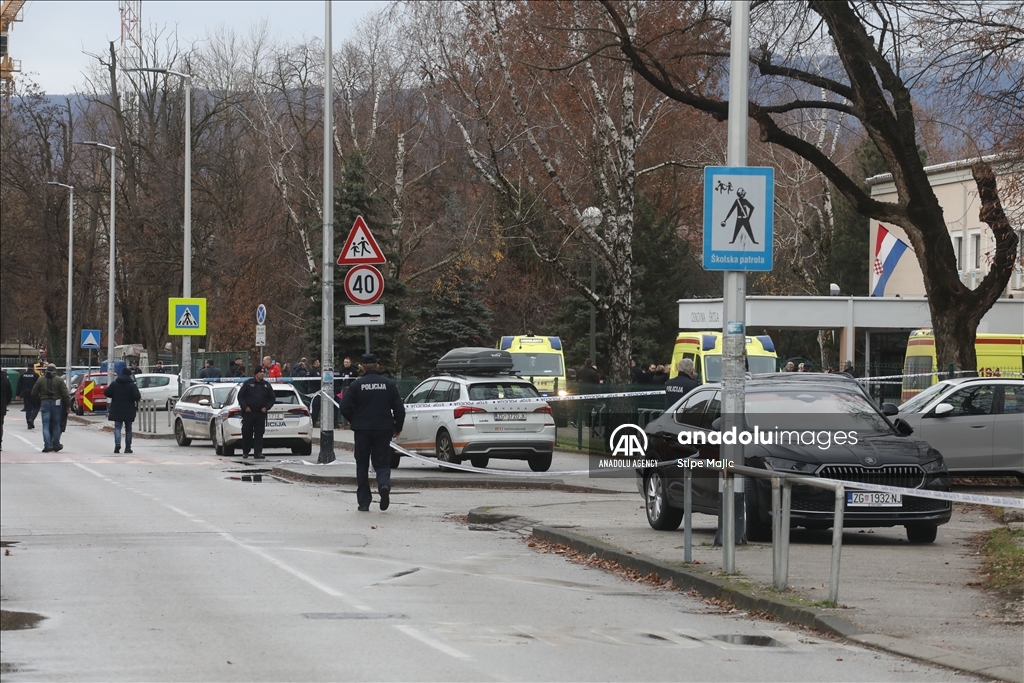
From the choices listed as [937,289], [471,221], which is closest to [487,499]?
[937,289]

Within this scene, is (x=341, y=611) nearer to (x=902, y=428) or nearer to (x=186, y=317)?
(x=902, y=428)

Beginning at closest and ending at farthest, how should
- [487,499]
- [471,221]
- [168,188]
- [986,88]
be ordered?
[487,499] → [986,88] → [471,221] → [168,188]

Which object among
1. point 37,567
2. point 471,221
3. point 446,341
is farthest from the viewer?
point 446,341

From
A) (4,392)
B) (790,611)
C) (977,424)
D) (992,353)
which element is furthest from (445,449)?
(790,611)

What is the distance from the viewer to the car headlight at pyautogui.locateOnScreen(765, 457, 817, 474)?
14047mm

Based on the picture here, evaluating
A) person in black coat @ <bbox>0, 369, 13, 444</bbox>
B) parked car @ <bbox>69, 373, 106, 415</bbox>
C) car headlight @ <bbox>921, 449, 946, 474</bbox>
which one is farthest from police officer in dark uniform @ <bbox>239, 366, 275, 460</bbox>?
parked car @ <bbox>69, 373, 106, 415</bbox>

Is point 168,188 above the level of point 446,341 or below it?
above

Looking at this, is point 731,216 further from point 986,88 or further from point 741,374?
point 986,88

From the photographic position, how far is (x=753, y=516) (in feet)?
46.4

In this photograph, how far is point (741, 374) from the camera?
13227mm

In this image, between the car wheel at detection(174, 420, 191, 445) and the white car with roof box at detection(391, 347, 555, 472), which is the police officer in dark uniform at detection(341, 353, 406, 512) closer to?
the white car with roof box at detection(391, 347, 555, 472)

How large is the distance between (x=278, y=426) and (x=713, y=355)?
39.0ft

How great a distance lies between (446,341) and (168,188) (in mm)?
15903

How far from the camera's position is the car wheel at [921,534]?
14688 millimetres
